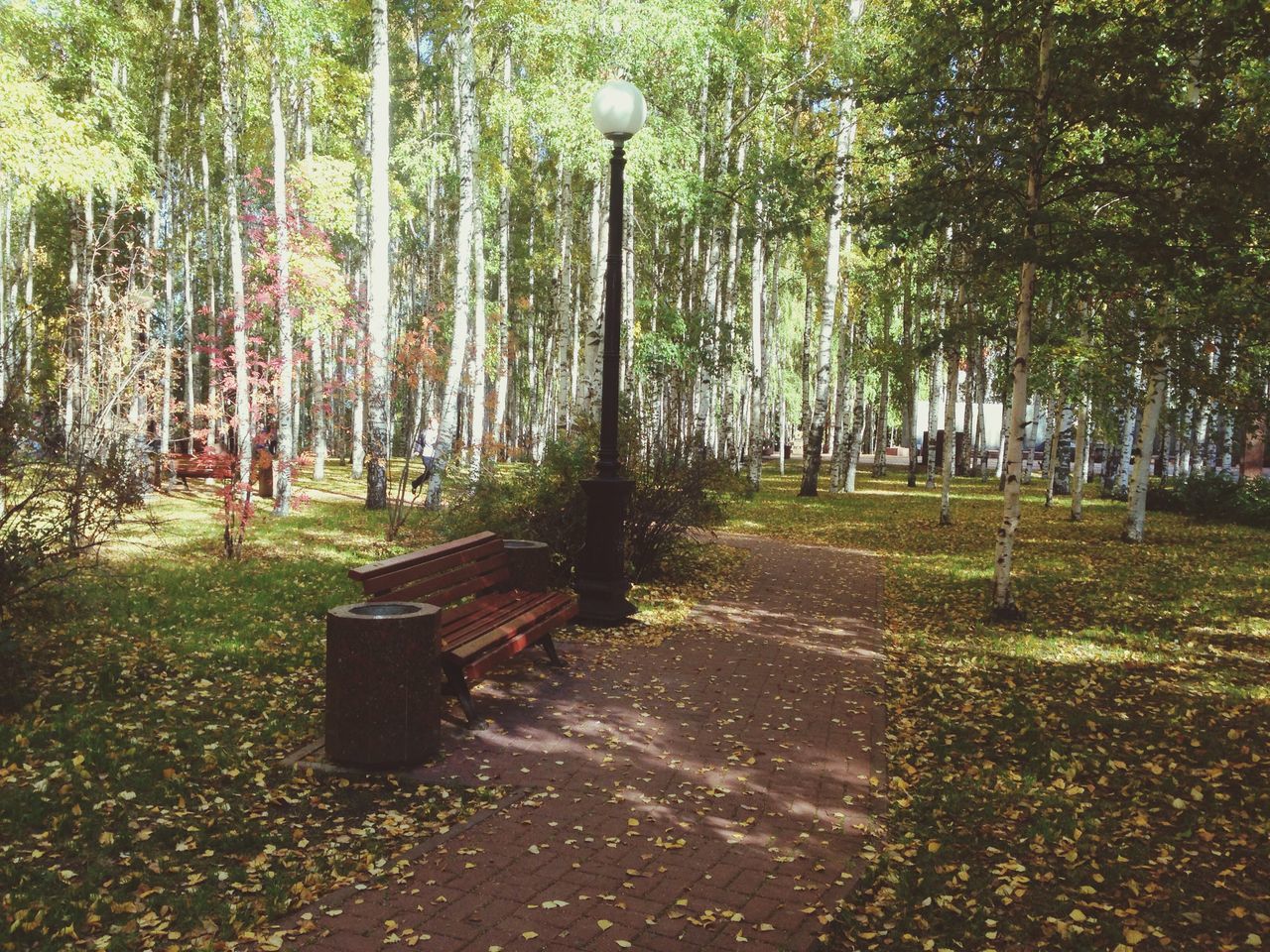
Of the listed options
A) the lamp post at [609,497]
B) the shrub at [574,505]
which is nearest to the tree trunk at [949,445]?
the shrub at [574,505]

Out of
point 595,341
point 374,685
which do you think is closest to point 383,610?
point 374,685

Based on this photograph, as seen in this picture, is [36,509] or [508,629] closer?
[36,509]

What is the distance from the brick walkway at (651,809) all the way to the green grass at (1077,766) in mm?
327

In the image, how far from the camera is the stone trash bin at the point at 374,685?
4.57 m

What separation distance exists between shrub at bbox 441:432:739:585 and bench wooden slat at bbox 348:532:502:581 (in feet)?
7.14

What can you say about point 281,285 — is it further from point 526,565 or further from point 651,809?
point 651,809

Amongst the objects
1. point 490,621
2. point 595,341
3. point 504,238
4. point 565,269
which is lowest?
point 490,621

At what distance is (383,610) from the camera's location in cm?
485

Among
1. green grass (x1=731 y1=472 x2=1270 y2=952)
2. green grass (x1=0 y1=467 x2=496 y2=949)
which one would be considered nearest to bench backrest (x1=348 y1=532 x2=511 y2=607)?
green grass (x1=0 y1=467 x2=496 y2=949)

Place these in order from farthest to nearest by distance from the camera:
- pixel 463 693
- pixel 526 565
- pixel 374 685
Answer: pixel 526 565 → pixel 463 693 → pixel 374 685

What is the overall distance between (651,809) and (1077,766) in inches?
105

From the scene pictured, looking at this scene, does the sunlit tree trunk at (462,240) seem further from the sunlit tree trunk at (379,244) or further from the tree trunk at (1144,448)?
the tree trunk at (1144,448)

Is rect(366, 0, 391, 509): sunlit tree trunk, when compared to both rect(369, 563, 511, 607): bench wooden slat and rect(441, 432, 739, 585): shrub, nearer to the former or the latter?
rect(441, 432, 739, 585): shrub

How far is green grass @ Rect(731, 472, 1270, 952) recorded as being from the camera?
3.56m
